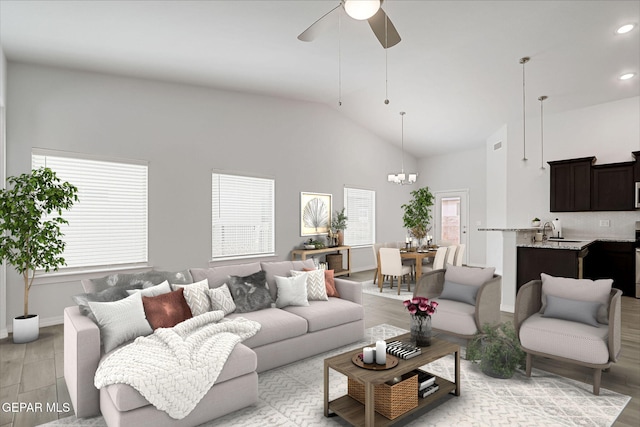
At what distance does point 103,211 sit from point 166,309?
102 inches

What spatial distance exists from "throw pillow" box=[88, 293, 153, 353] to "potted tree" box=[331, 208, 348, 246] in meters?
5.27

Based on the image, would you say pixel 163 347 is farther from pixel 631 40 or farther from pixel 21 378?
pixel 631 40

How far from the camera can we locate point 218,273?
3.67 meters

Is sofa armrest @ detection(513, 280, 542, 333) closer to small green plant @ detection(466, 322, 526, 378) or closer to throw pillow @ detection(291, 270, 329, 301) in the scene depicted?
small green plant @ detection(466, 322, 526, 378)

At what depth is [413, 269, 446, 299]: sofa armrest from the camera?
3.94 m

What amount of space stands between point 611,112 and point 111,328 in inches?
327

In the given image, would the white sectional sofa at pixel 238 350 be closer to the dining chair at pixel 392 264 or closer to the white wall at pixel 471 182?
the dining chair at pixel 392 264

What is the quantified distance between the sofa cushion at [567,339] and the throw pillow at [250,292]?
242 cm

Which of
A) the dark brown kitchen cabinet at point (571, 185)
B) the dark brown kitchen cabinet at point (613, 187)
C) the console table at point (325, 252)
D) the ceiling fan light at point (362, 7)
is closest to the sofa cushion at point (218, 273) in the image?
the ceiling fan light at point (362, 7)

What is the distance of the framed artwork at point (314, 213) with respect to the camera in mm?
7269

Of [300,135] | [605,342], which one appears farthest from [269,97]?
[605,342]

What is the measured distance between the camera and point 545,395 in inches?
106

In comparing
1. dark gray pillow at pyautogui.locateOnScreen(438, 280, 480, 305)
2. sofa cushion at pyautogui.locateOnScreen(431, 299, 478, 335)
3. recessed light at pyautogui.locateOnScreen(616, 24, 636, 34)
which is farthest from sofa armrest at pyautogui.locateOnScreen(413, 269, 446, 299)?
recessed light at pyautogui.locateOnScreen(616, 24, 636, 34)

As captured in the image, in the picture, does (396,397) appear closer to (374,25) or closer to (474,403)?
(474,403)
